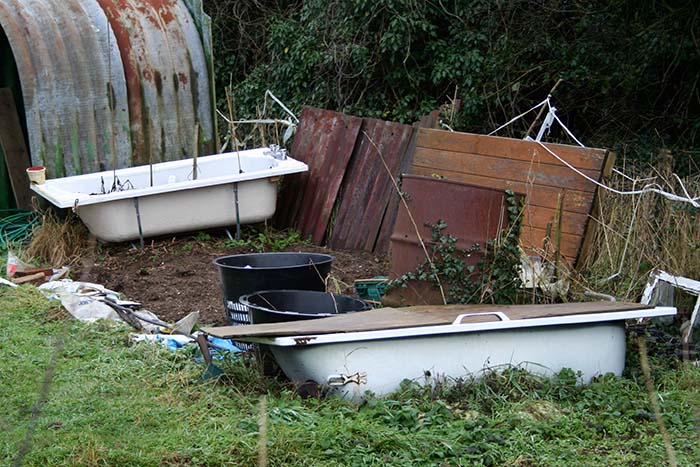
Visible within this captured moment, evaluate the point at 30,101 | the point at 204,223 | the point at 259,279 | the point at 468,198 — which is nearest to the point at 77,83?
the point at 30,101

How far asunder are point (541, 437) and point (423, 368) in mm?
710

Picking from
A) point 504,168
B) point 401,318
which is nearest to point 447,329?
point 401,318

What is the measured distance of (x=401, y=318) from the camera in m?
4.76

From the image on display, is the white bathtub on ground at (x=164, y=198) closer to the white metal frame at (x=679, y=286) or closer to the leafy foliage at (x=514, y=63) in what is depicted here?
the leafy foliage at (x=514, y=63)

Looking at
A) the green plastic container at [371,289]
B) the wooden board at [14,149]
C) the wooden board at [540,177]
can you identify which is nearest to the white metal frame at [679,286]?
the wooden board at [540,177]

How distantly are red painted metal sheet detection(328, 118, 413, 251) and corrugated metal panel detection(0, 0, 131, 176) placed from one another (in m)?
2.27

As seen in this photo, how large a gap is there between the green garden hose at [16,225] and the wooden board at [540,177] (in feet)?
12.9

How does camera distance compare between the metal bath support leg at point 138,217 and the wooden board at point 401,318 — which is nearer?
the wooden board at point 401,318

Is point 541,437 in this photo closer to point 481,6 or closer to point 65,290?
point 65,290

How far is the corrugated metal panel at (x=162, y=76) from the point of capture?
918 cm

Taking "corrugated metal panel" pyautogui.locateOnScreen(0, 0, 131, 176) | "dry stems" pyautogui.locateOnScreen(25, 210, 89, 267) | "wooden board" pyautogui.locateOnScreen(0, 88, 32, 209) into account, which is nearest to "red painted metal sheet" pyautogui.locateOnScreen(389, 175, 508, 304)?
"dry stems" pyautogui.locateOnScreen(25, 210, 89, 267)

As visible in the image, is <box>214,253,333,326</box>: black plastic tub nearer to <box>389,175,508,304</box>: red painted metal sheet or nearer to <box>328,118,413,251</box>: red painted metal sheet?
<box>389,175,508,304</box>: red painted metal sheet

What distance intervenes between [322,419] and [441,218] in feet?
5.70

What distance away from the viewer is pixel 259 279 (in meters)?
5.45
